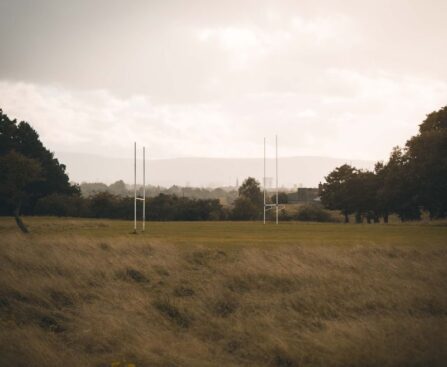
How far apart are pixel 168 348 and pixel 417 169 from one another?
34516mm

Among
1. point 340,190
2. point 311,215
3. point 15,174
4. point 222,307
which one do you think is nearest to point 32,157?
point 15,174

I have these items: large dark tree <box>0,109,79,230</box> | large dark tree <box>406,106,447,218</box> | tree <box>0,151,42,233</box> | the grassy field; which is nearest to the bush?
large dark tree <box>406,106,447,218</box>

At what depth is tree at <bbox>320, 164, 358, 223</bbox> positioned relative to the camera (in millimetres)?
48188

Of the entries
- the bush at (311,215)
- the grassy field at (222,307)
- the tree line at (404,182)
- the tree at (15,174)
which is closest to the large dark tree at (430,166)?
the tree line at (404,182)

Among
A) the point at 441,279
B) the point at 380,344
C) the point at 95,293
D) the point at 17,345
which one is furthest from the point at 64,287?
the point at 441,279

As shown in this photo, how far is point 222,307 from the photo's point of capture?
1060 centimetres

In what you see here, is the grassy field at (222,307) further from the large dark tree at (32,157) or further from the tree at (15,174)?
the large dark tree at (32,157)

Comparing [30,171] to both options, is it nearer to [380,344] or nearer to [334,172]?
[380,344]

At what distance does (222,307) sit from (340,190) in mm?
39754

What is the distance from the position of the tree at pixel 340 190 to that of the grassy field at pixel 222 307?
3122 centimetres

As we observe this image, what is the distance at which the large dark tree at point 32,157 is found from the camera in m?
52.9

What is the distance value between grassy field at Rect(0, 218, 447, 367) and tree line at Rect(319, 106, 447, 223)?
71.1 feet

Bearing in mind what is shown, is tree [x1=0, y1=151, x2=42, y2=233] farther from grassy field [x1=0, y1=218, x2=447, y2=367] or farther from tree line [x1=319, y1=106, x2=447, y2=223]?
tree line [x1=319, y1=106, x2=447, y2=223]

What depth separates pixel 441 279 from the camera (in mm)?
12484
